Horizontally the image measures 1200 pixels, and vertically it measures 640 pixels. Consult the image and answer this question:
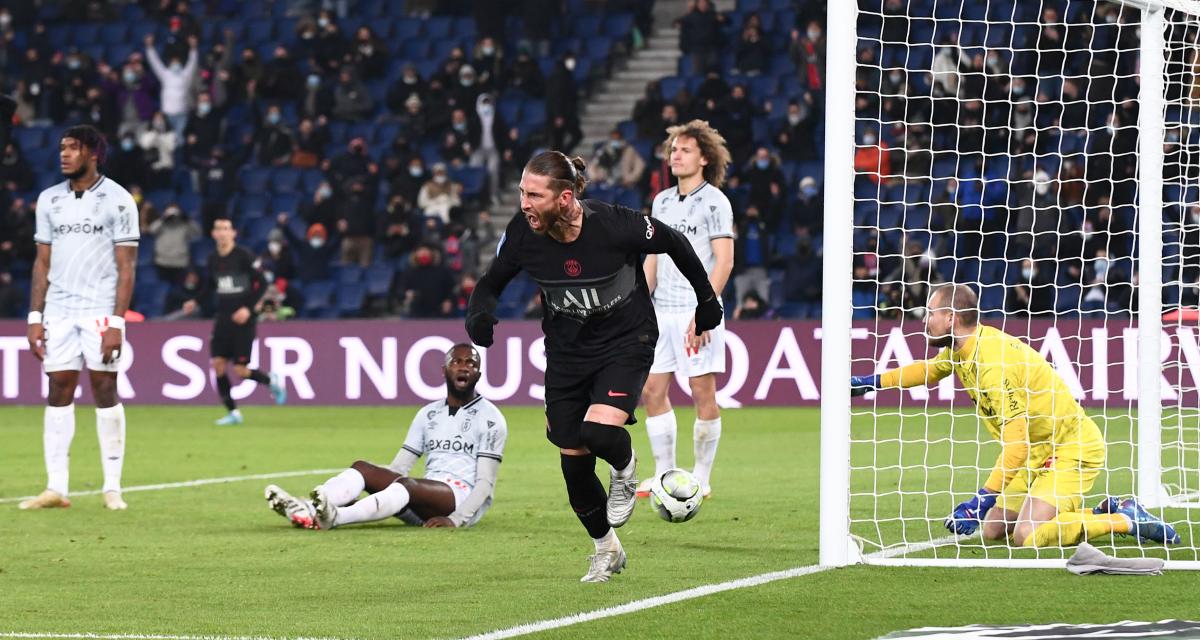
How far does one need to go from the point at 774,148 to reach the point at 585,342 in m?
15.9

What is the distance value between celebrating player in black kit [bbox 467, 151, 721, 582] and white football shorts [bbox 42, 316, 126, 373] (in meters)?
3.90

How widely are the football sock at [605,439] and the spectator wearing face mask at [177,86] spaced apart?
19295 millimetres

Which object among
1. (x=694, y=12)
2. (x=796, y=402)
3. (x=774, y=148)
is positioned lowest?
(x=796, y=402)

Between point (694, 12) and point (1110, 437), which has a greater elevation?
point (694, 12)

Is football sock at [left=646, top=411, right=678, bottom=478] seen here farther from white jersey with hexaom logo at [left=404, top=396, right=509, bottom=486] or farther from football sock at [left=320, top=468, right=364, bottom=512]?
football sock at [left=320, top=468, right=364, bottom=512]

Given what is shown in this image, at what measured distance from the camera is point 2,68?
26.1m

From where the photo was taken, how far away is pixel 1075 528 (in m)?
7.66

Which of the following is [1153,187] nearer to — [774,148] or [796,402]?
[796,402]

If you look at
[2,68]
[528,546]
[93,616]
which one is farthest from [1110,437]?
[2,68]

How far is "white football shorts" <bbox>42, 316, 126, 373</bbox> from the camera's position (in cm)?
975

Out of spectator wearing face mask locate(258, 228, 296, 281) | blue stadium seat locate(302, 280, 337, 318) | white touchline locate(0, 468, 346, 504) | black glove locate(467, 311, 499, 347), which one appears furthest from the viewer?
blue stadium seat locate(302, 280, 337, 318)

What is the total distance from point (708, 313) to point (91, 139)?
176 inches

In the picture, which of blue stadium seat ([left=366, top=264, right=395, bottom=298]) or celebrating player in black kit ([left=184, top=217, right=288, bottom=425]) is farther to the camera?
blue stadium seat ([left=366, top=264, right=395, bottom=298])

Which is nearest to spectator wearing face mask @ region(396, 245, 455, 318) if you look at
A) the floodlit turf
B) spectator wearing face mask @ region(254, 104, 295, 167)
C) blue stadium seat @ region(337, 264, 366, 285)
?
blue stadium seat @ region(337, 264, 366, 285)
